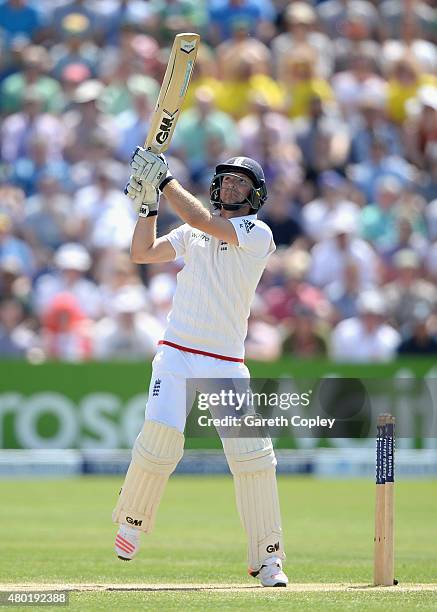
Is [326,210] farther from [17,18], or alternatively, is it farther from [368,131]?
[17,18]

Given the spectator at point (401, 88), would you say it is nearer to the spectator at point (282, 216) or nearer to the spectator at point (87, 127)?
the spectator at point (282, 216)

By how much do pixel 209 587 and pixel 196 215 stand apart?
1707 millimetres

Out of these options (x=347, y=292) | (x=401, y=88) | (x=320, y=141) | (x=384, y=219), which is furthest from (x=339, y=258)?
(x=401, y=88)

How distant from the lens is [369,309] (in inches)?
534

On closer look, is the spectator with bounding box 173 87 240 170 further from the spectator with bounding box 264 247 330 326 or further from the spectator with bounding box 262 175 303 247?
the spectator with bounding box 264 247 330 326

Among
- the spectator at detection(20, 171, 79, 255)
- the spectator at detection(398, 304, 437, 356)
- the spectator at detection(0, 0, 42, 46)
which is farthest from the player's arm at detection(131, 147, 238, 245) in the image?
the spectator at detection(0, 0, 42, 46)

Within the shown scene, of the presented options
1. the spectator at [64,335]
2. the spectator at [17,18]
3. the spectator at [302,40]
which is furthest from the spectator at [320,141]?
the spectator at [17,18]

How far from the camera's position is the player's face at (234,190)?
22.8 feet

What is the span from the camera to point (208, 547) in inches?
347

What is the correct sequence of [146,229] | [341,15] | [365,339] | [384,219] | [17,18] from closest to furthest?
[146,229] < [365,339] < [384,219] < [17,18] < [341,15]

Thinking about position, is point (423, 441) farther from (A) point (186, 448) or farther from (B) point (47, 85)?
(B) point (47, 85)

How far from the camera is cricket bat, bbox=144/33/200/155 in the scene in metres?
6.77

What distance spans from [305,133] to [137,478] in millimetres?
9613

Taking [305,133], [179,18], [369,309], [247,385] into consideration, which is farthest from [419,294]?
[247,385]
